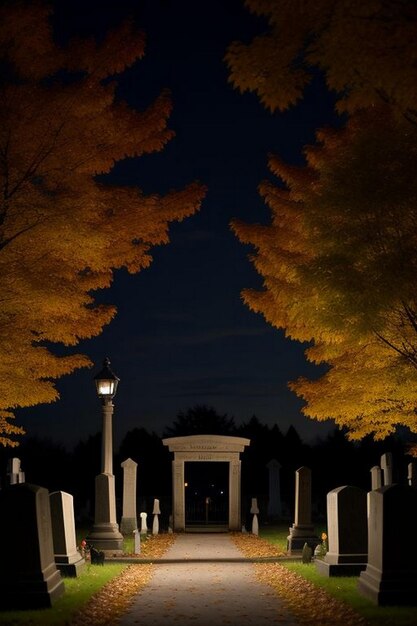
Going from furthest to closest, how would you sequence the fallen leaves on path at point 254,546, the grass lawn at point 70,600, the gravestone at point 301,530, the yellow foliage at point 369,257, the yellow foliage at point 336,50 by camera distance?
the fallen leaves on path at point 254,546, the gravestone at point 301,530, the yellow foliage at point 369,257, the grass lawn at point 70,600, the yellow foliage at point 336,50

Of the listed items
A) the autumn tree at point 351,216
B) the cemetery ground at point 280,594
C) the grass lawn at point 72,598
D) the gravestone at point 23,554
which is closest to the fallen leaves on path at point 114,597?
the cemetery ground at point 280,594

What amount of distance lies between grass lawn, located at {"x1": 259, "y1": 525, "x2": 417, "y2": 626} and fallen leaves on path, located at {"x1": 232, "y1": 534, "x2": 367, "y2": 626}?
0.37 ft

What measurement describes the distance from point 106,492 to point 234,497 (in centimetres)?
1031

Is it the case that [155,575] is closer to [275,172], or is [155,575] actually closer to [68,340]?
[68,340]

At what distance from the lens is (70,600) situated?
11742 mm

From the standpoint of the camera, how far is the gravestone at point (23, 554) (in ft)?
36.7

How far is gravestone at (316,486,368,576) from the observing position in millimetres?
14539

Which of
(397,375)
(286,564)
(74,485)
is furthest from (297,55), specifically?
(74,485)

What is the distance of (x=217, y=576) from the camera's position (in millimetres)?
15336

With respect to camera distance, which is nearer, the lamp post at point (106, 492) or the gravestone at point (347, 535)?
the gravestone at point (347, 535)

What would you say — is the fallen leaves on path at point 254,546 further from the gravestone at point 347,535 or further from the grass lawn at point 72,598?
the gravestone at point 347,535

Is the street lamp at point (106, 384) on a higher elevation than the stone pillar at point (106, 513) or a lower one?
higher

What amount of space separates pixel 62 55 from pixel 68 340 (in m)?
5.83

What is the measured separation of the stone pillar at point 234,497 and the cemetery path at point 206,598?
1036 centimetres
